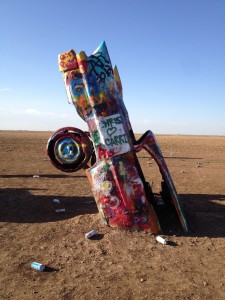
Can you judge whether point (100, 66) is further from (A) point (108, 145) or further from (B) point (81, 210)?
(B) point (81, 210)

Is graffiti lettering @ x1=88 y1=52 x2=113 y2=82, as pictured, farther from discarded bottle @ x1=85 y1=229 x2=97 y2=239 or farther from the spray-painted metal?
discarded bottle @ x1=85 y1=229 x2=97 y2=239

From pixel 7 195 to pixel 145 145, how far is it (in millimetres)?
5453

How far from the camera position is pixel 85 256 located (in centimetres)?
548

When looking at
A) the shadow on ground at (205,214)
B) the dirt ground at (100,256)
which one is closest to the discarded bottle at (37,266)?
the dirt ground at (100,256)

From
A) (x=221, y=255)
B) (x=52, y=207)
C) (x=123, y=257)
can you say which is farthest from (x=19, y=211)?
(x=221, y=255)

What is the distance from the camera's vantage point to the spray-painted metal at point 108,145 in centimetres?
629

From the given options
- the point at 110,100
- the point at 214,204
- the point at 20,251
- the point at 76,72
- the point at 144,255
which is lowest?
the point at 214,204

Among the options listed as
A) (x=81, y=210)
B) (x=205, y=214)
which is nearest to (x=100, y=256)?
(x=81, y=210)

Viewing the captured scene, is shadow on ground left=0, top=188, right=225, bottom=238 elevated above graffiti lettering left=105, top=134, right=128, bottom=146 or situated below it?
below

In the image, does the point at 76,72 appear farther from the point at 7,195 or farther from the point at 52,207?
the point at 7,195

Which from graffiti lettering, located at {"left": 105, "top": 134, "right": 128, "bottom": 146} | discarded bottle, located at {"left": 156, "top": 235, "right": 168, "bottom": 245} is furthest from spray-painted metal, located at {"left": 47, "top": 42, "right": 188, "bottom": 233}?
discarded bottle, located at {"left": 156, "top": 235, "right": 168, "bottom": 245}

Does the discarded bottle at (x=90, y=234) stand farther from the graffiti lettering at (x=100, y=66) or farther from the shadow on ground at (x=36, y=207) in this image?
the graffiti lettering at (x=100, y=66)

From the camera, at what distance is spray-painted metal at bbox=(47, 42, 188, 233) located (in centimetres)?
629

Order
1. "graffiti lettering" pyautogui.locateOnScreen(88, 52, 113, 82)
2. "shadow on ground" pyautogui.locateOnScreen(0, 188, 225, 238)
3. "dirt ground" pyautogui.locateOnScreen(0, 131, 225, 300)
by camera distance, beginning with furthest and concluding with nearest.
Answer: "shadow on ground" pyautogui.locateOnScreen(0, 188, 225, 238) → "graffiti lettering" pyautogui.locateOnScreen(88, 52, 113, 82) → "dirt ground" pyautogui.locateOnScreen(0, 131, 225, 300)
